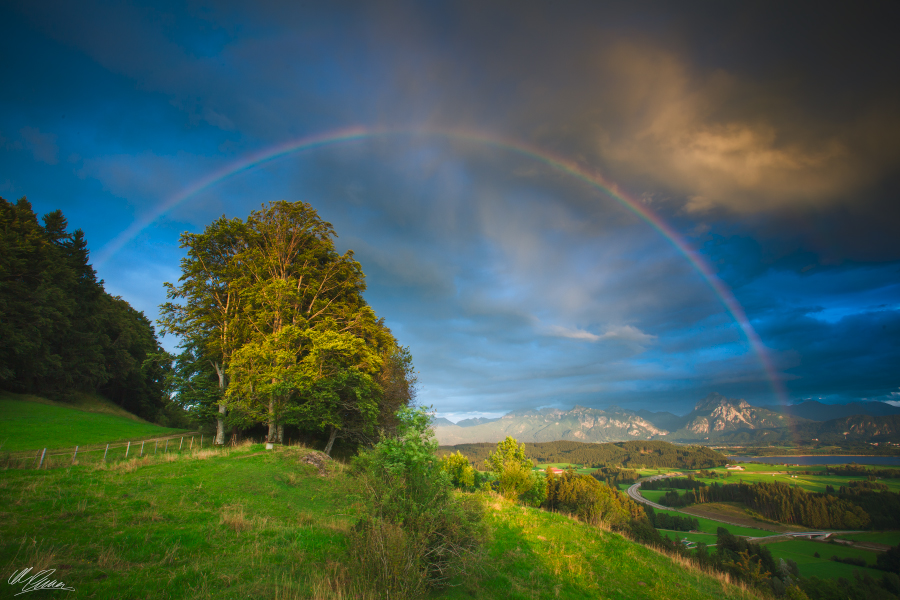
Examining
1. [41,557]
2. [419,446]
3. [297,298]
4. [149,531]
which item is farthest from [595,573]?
[297,298]

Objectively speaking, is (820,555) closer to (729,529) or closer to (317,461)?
(729,529)

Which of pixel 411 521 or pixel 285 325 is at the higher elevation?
pixel 285 325

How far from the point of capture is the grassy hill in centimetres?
649

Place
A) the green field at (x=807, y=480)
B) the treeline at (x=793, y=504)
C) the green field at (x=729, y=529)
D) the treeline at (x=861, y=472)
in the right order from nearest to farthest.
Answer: the green field at (x=729, y=529) < the treeline at (x=793, y=504) < the green field at (x=807, y=480) < the treeline at (x=861, y=472)

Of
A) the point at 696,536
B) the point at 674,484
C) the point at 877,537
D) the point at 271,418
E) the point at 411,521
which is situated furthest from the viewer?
the point at 674,484

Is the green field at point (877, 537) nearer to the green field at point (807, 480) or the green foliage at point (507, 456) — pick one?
the green field at point (807, 480)

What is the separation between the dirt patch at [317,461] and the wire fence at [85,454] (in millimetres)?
7392

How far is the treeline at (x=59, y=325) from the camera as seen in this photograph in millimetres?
31609

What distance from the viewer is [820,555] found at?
74.6 meters

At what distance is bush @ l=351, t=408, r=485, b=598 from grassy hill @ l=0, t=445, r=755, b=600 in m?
0.59

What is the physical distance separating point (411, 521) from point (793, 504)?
161m

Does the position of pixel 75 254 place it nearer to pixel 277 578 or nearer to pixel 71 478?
pixel 71 478

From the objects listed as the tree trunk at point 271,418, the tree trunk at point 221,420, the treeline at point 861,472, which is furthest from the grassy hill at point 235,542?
the treeline at point 861,472

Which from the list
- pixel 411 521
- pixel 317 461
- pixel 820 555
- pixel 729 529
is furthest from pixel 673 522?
pixel 411 521
